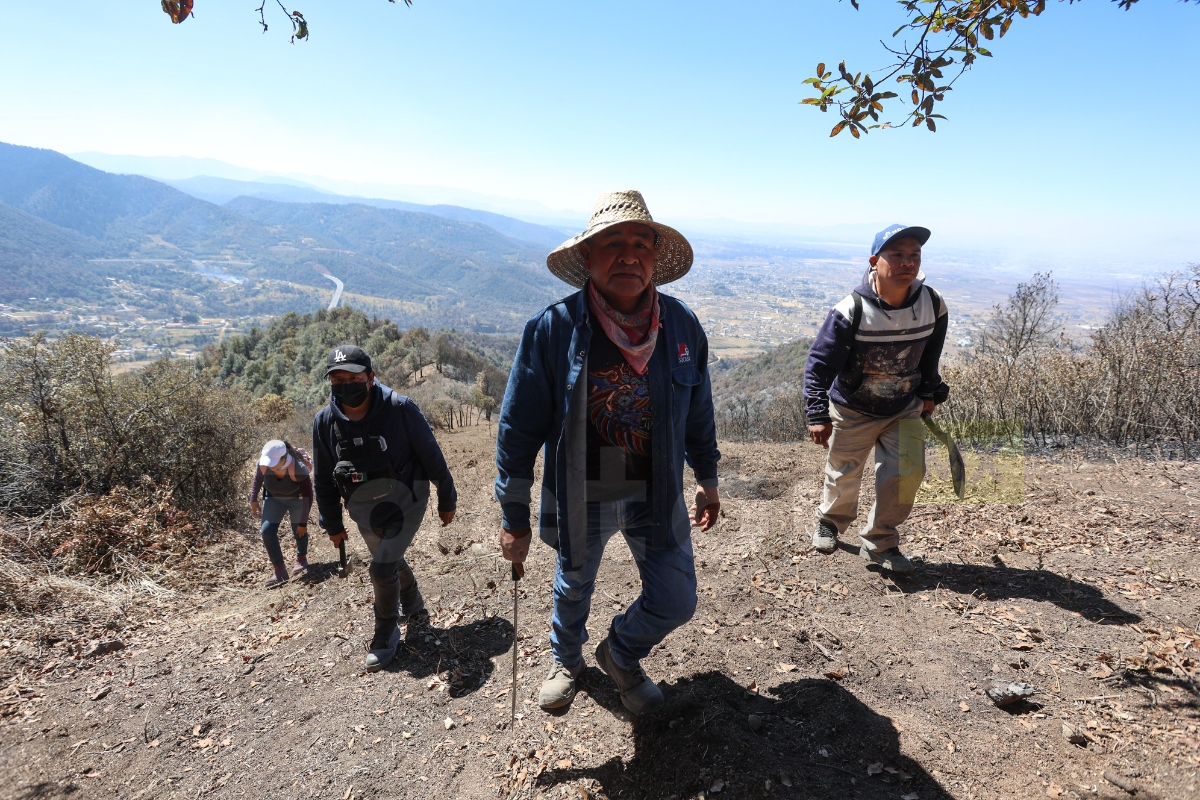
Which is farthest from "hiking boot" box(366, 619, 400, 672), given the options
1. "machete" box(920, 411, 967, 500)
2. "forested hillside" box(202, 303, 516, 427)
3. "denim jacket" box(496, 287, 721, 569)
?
"forested hillside" box(202, 303, 516, 427)

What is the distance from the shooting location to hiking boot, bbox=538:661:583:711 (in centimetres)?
255

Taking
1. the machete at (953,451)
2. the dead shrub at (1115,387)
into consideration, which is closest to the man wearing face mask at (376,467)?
the machete at (953,451)

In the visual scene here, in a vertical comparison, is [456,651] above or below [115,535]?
above

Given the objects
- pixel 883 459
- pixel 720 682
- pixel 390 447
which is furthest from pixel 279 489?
pixel 883 459

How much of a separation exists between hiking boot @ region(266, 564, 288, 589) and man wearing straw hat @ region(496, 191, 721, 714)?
4.15m

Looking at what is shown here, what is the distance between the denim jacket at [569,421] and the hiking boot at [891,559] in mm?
2138

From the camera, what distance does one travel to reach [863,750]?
89.4 inches

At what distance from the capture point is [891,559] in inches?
144

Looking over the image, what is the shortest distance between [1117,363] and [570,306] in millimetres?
7330

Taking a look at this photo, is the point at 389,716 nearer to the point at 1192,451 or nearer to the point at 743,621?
the point at 743,621

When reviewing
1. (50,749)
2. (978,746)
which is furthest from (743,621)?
(50,749)

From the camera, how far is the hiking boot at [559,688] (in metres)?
2.55

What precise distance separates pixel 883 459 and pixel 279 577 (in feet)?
18.0

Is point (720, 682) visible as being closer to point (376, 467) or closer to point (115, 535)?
point (376, 467)
